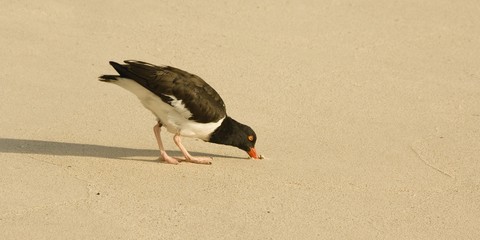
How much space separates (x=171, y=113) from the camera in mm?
8914

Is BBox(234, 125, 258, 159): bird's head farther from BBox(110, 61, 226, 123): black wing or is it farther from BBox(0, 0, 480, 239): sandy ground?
BBox(110, 61, 226, 123): black wing

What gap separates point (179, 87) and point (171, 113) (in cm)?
28

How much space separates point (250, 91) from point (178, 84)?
205 centimetres

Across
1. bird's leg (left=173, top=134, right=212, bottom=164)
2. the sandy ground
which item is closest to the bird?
bird's leg (left=173, top=134, right=212, bottom=164)

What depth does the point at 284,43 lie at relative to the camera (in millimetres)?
11984

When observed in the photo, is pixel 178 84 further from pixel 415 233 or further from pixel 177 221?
pixel 415 233

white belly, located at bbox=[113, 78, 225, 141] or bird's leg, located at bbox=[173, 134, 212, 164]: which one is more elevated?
white belly, located at bbox=[113, 78, 225, 141]

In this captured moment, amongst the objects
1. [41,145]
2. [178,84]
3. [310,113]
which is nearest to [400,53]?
[310,113]

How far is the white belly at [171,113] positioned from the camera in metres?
8.84

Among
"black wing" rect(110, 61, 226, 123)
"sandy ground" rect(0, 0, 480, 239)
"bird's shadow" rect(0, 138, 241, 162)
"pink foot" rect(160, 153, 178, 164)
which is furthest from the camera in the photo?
"pink foot" rect(160, 153, 178, 164)

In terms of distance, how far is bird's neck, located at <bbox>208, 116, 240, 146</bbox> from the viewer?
922cm

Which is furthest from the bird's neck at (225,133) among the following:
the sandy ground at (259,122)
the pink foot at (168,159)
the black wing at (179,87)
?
the pink foot at (168,159)

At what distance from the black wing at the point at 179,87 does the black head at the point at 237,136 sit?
0.16m

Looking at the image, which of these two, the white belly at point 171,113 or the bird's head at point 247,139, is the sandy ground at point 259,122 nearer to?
the bird's head at point 247,139
